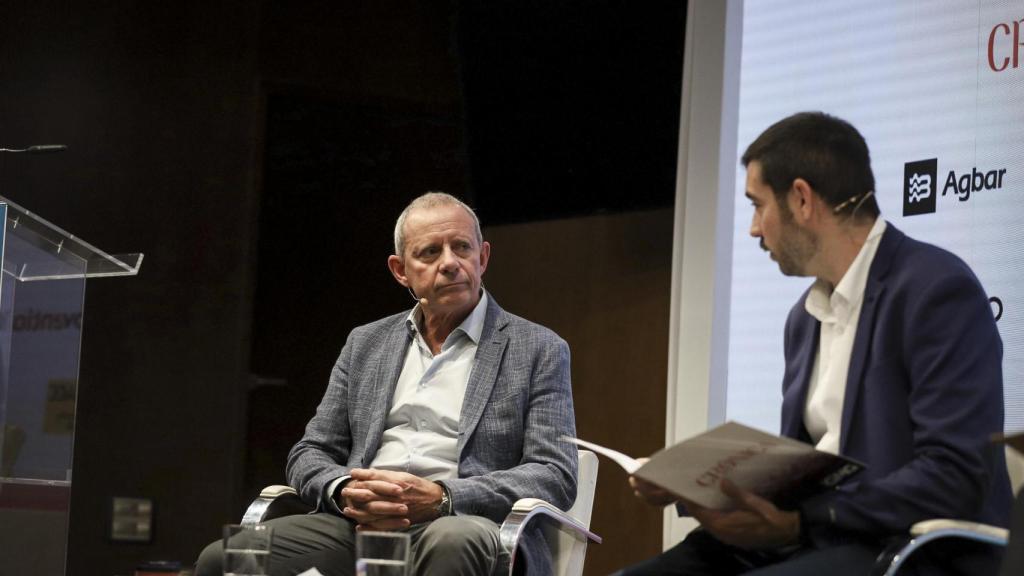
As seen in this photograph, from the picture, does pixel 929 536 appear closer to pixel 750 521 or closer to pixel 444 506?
pixel 750 521

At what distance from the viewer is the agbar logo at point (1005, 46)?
10.3 ft

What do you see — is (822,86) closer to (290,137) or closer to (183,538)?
(290,137)

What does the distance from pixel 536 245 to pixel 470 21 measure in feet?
3.16

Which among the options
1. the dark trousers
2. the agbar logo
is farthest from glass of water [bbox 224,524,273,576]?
the agbar logo

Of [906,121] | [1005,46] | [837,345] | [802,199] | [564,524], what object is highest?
[1005,46]

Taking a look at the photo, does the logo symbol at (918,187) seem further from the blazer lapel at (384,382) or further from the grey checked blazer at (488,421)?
the blazer lapel at (384,382)

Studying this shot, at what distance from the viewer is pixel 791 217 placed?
7.01ft

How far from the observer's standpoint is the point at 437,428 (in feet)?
9.82

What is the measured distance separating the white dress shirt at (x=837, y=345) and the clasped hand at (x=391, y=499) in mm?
961

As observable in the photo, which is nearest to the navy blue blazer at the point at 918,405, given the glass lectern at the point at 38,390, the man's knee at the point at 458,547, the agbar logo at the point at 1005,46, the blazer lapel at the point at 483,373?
the man's knee at the point at 458,547

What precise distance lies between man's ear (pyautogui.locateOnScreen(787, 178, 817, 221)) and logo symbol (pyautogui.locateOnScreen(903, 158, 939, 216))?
1.45 metres

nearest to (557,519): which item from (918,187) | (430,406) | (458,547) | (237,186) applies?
(458,547)

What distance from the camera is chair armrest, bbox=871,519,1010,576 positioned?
1802 millimetres

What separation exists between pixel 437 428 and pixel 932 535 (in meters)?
1.47
